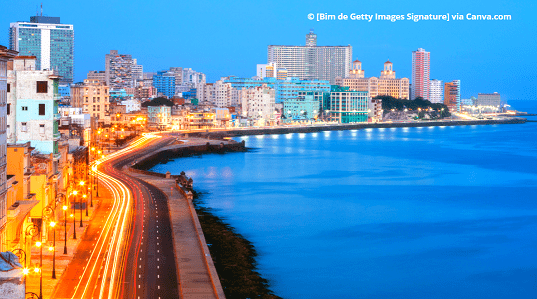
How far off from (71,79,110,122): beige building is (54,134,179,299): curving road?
45.7 m

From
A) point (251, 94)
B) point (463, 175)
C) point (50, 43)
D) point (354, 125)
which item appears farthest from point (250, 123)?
point (50, 43)

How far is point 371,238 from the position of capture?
30984mm

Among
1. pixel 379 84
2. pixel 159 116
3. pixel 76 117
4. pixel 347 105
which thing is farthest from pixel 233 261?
pixel 379 84

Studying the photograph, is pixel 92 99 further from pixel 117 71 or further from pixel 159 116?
pixel 117 71

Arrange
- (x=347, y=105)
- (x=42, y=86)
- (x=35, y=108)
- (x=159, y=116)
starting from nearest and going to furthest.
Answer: (x=42, y=86)
(x=35, y=108)
(x=159, y=116)
(x=347, y=105)

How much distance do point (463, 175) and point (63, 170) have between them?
125ft

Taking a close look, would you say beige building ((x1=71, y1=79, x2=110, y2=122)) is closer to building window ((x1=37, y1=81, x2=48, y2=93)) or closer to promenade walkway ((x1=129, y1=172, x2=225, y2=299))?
promenade walkway ((x1=129, y1=172, x2=225, y2=299))

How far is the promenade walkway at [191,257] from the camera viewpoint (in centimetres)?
1834

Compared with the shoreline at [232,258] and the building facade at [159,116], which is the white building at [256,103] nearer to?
the building facade at [159,116]

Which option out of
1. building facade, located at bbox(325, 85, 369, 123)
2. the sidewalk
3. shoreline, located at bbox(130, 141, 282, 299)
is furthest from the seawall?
the sidewalk

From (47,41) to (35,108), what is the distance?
14724 cm

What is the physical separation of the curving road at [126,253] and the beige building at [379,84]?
152m

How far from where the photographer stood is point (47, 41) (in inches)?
6491

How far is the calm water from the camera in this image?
79.0ft
